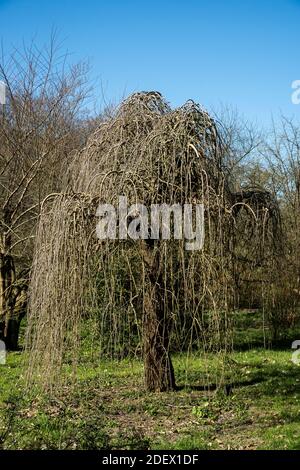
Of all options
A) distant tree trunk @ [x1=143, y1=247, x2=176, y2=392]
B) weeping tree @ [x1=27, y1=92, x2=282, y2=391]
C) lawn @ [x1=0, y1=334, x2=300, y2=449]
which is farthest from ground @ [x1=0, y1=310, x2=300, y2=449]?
weeping tree @ [x1=27, y1=92, x2=282, y2=391]

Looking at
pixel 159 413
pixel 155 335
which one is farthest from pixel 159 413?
pixel 155 335

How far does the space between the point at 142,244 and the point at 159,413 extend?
1.72 meters

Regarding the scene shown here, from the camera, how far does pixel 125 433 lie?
539 cm

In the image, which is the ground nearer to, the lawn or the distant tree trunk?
the lawn

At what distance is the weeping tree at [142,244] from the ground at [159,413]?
540mm

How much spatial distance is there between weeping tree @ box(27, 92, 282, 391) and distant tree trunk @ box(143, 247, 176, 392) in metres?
0.02

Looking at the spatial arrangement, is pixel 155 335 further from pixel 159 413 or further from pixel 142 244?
pixel 142 244

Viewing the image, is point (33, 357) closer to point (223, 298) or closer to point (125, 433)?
point (125, 433)

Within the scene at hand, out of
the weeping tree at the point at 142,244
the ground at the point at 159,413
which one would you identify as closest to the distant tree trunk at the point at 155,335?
the weeping tree at the point at 142,244

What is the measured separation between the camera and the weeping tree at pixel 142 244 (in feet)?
18.3

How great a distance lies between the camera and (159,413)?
242 inches

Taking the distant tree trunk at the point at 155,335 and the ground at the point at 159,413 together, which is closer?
the ground at the point at 159,413

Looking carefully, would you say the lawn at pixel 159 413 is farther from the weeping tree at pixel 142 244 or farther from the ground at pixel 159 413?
A: the weeping tree at pixel 142 244

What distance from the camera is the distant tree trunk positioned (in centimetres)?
646
